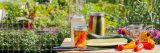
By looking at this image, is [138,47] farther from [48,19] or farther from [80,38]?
[48,19]

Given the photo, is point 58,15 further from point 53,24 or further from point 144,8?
point 144,8

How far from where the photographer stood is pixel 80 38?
2025mm

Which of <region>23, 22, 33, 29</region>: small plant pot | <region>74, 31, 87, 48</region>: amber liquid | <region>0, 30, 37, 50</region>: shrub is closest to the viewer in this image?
<region>74, 31, 87, 48</region>: amber liquid

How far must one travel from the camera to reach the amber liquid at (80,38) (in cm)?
203

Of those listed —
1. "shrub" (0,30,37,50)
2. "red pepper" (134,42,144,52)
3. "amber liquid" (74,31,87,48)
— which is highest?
"amber liquid" (74,31,87,48)

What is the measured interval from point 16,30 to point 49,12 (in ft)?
4.15

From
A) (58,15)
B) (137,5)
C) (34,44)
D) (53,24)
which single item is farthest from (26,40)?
(137,5)

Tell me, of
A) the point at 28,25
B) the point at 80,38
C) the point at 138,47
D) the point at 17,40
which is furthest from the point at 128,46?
the point at 28,25

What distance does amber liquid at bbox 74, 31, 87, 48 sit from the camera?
79.7 inches

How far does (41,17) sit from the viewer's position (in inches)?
205

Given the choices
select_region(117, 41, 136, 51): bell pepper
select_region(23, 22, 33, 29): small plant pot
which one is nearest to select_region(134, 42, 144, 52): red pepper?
select_region(117, 41, 136, 51): bell pepper

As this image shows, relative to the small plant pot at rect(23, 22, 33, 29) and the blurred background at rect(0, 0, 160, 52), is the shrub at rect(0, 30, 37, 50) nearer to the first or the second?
the blurred background at rect(0, 0, 160, 52)

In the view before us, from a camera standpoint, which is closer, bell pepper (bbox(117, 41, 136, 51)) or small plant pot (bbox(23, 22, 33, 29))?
bell pepper (bbox(117, 41, 136, 51))

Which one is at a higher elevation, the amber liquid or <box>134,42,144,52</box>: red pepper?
the amber liquid
